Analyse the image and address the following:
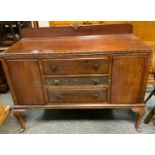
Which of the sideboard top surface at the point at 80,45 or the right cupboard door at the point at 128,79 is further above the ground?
the sideboard top surface at the point at 80,45

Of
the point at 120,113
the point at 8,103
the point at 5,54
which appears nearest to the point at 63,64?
the point at 5,54

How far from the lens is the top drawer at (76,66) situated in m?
1.21

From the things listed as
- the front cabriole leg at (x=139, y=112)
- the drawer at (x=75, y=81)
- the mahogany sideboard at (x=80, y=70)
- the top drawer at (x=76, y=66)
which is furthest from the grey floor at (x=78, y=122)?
the top drawer at (x=76, y=66)

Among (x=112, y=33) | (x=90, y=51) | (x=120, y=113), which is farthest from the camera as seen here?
(x=120, y=113)

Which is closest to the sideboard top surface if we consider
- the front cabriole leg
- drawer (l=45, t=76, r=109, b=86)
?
drawer (l=45, t=76, r=109, b=86)

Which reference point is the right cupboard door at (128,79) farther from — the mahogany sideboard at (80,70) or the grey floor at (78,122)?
the grey floor at (78,122)

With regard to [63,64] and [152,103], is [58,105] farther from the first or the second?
[152,103]

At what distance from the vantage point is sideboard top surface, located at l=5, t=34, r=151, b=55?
3.97 ft

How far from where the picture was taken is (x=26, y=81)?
1.34 meters

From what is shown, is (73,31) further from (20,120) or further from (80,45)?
(20,120)

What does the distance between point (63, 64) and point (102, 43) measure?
0.41m

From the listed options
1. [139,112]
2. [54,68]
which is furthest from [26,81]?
[139,112]

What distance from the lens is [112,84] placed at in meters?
1.31

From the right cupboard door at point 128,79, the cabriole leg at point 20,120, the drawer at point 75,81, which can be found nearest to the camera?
the right cupboard door at point 128,79
